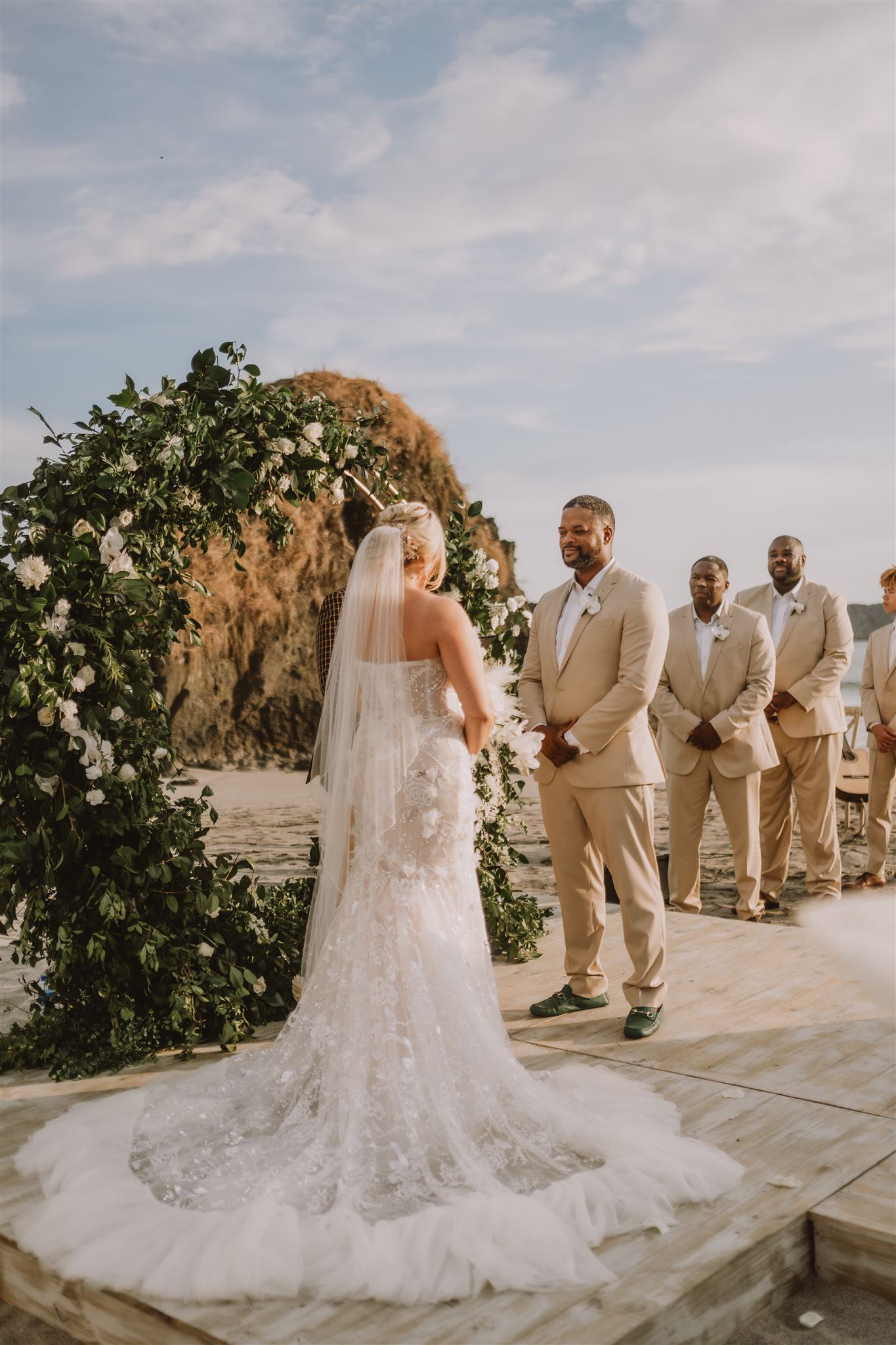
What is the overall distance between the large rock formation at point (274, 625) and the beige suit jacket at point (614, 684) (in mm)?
11494

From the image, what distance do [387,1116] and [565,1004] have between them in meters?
1.67

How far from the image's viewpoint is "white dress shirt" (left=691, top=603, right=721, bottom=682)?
668 centimetres

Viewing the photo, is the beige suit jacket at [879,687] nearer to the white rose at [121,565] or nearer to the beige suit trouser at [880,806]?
the beige suit trouser at [880,806]

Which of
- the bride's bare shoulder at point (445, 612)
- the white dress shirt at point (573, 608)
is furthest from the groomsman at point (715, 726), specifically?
the bride's bare shoulder at point (445, 612)

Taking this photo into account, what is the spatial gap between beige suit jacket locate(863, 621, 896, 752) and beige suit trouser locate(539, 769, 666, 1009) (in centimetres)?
338

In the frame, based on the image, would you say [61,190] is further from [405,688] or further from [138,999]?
[138,999]

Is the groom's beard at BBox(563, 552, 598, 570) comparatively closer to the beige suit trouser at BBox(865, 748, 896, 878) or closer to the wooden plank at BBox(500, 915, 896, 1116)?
the wooden plank at BBox(500, 915, 896, 1116)

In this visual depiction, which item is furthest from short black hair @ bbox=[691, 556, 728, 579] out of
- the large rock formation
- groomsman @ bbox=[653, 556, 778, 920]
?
the large rock formation

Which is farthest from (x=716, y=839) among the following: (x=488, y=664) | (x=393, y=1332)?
(x=393, y=1332)

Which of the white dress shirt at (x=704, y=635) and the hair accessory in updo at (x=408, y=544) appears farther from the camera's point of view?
the white dress shirt at (x=704, y=635)

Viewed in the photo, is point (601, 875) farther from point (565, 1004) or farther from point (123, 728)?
point (123, 728)

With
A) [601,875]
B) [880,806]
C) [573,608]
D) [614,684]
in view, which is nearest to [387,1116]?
[601,875]

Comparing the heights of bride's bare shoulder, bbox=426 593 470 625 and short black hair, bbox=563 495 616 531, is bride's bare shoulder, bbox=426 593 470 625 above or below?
below

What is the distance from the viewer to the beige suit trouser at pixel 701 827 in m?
6.62
